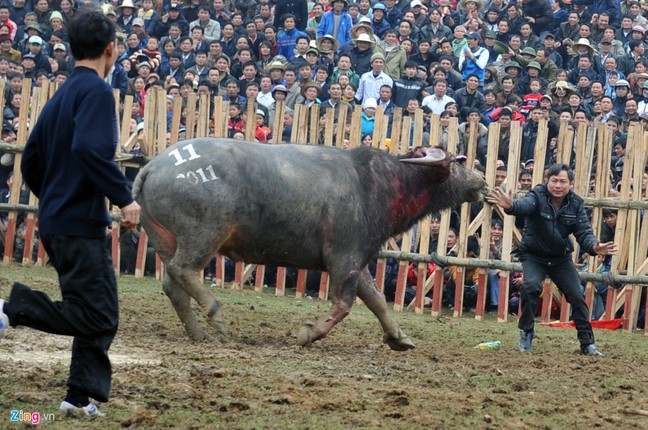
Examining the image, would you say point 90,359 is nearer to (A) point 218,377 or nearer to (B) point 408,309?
(A) point 218,377

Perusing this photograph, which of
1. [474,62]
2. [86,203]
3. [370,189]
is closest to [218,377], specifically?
[86,203]

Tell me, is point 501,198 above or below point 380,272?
above

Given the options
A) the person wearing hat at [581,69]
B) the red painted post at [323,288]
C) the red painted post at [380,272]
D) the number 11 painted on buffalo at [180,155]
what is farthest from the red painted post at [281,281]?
the person wearing hat at [581,69]

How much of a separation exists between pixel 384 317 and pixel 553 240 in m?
1.75

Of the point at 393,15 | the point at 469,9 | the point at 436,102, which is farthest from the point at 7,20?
the point at 436,102

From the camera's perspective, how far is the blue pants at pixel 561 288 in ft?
37.3

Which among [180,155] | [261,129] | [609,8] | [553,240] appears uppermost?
[609,8]

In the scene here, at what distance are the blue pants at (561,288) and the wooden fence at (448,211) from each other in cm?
279

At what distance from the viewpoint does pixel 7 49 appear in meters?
21.6

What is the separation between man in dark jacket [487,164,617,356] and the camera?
1131 cm

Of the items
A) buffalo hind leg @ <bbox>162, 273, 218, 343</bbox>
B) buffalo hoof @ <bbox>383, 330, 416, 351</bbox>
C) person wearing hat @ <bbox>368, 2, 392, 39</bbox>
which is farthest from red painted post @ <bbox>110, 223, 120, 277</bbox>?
person wearing hat @ <bbox>368, 2, 392, 39</bbox>

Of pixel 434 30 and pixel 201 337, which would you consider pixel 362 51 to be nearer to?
pixel 434 30

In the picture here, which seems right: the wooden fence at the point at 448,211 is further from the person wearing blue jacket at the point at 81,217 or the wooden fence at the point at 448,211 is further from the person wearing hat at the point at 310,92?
the person wearing blue jacket at the point at 81,217

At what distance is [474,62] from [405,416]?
47.1ft
